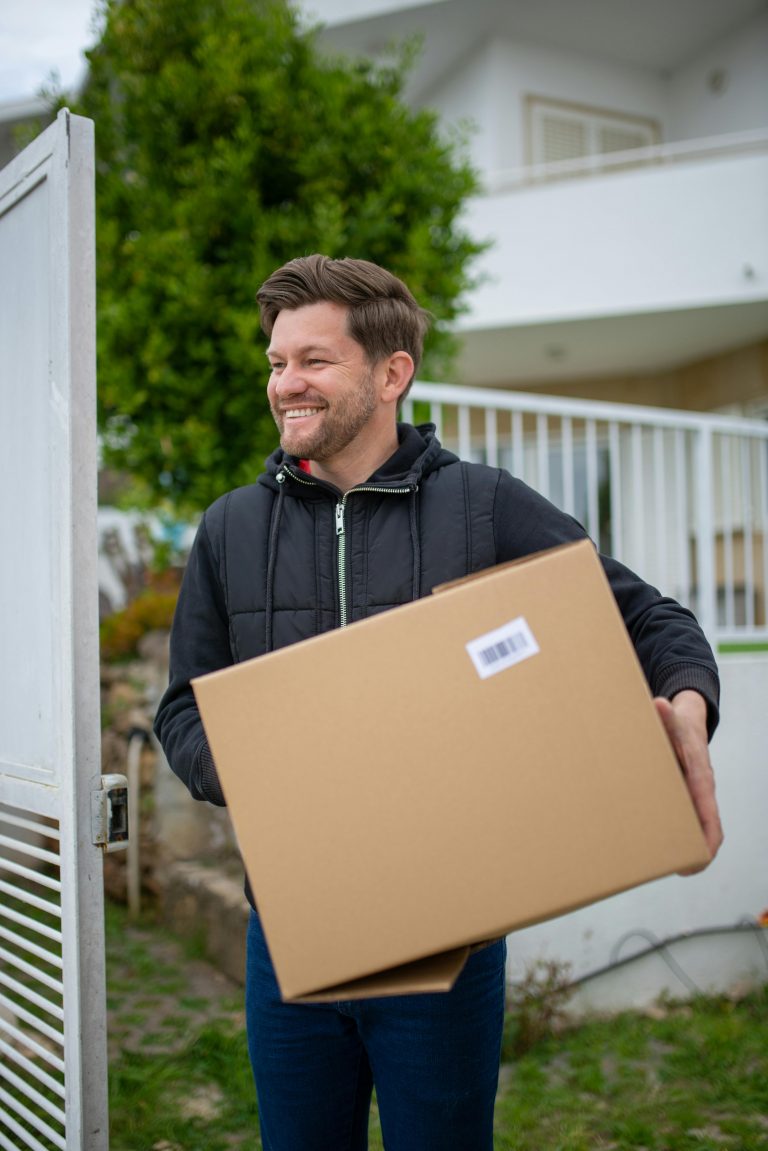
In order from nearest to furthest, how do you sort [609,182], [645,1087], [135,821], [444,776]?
[444,776]
[645,1087]
[135,821]
[609,182]

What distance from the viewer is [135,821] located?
4.70 metres

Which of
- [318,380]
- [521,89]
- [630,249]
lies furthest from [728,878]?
[521,89]

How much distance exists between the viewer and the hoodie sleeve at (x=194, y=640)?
160 centimetres

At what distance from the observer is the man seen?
1472 mm

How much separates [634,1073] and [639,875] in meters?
2.39

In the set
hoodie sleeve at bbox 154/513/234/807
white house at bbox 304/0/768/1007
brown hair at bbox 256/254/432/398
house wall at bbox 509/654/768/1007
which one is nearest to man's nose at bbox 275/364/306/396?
brown hair at bbox 256/254/432/398

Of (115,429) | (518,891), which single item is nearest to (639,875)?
(518,891)

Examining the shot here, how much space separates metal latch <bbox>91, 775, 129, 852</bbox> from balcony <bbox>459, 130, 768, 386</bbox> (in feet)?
22.4

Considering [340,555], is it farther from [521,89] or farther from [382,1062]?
[521,89]

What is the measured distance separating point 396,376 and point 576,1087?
241 cm

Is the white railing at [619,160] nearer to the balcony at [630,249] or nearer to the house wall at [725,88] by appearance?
the balcony at [630,249]

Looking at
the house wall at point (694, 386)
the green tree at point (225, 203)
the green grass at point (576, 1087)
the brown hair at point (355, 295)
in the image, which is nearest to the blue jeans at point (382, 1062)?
the brown hair at point (355, 295)

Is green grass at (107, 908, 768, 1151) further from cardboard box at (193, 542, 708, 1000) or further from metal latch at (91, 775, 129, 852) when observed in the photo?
cardboard box at (193, 542, 708, 1000)

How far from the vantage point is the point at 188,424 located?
3.90 metres
